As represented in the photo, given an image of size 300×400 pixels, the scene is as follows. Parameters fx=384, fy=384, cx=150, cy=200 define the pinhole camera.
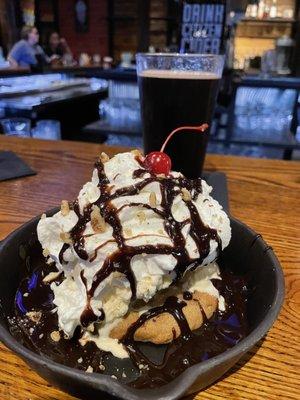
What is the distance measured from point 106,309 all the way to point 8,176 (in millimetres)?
897

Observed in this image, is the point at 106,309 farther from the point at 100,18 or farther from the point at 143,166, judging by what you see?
the point at 100,18

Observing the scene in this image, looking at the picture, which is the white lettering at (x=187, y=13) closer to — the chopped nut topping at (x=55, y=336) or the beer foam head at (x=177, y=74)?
the beer foam head at (x=177, y=74)

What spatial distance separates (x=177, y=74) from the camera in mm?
1134

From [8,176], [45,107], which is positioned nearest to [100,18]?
[45,107]

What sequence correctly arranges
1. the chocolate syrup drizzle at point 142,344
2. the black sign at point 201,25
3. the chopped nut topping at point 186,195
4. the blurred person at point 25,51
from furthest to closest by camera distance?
the blurred person at point 25,51 → the black sign at point 201,25 → the chopped nut topping at point 186,195 → the chocolate syrup drizzle at point 142,344

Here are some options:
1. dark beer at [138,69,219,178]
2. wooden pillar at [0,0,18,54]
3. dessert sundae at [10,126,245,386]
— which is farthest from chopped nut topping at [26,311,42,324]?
wooden pillar at [0,0,18,54]

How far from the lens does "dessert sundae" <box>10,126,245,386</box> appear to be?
57 centimetres

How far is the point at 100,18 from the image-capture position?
9148 millimetres

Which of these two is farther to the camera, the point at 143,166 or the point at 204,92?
the point at 204,92

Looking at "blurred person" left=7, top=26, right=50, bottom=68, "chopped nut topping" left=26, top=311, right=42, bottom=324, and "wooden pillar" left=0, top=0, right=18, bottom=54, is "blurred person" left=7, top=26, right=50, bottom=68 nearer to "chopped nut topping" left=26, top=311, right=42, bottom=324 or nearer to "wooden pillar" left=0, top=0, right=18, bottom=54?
"wooden pillar" left=0, top=0, right=18, bottom=54

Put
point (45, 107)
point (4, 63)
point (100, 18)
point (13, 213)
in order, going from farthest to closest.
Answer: point (100, 18) → point (4, 63) → point (45, 107) → point (13, 213)

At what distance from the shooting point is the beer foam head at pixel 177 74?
3.64 feet

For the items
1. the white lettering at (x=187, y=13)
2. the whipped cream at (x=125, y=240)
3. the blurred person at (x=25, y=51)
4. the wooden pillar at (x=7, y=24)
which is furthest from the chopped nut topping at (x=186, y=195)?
the wooden pillar at (x=7, y=24)

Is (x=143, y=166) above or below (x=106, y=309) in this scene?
above
